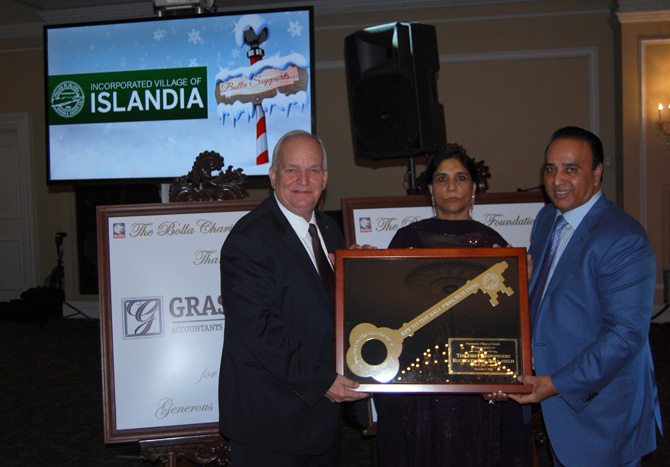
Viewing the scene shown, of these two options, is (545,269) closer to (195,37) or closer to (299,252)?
(299,252)

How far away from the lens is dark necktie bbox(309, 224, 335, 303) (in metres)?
1.86

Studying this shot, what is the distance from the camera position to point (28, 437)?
11.6 feet

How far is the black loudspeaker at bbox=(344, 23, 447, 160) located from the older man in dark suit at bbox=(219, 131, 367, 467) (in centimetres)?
99

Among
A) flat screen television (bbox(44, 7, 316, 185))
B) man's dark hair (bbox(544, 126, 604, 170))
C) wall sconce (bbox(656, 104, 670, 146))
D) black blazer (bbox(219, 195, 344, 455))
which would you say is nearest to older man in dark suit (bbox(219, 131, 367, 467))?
black blazer (bbox(219, 195, 344, 455))

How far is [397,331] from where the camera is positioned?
1.75 meters

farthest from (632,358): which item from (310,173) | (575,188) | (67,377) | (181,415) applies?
(67,377)

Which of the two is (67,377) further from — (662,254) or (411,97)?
(662,254)

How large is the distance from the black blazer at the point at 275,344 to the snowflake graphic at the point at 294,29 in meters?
1.98

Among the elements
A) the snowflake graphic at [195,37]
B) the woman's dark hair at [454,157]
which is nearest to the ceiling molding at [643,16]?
the snowflake graphic at [195,37]

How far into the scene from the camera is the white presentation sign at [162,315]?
239cm

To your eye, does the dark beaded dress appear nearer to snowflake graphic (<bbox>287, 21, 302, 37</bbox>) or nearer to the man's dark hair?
the man's dark hair

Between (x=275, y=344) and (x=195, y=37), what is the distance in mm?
2540

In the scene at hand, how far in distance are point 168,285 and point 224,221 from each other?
38cm

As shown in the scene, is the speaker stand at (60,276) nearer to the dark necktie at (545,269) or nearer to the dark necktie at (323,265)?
the dark necktie at (323,265)
